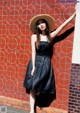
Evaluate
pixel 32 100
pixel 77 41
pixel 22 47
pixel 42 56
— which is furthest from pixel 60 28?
pixel 32 100

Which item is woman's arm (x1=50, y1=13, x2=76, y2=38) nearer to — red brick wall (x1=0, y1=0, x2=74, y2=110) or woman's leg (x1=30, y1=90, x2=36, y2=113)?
red brick wall (x1=0, y1=0, x2=74, y2=110)

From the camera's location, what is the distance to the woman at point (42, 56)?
626cm

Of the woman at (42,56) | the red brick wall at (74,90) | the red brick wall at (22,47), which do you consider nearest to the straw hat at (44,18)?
the woman at (42,56)

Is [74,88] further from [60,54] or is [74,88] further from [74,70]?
[60,54]

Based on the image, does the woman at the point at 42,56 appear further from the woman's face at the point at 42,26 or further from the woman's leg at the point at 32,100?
the woman's leg at the point at 32,100

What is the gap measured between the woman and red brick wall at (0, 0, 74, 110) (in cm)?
14

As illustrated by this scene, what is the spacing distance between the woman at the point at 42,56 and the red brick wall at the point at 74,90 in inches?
17.7

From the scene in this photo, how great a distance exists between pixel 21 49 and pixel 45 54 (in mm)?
730

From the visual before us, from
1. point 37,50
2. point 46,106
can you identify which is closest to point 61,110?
point 46,106

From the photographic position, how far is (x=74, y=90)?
6035 millimetres

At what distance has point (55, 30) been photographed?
20.7 ft

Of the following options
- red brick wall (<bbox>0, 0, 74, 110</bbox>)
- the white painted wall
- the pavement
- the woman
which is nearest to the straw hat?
the woman

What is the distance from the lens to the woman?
6.26m

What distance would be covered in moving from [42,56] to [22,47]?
67 centimetres
